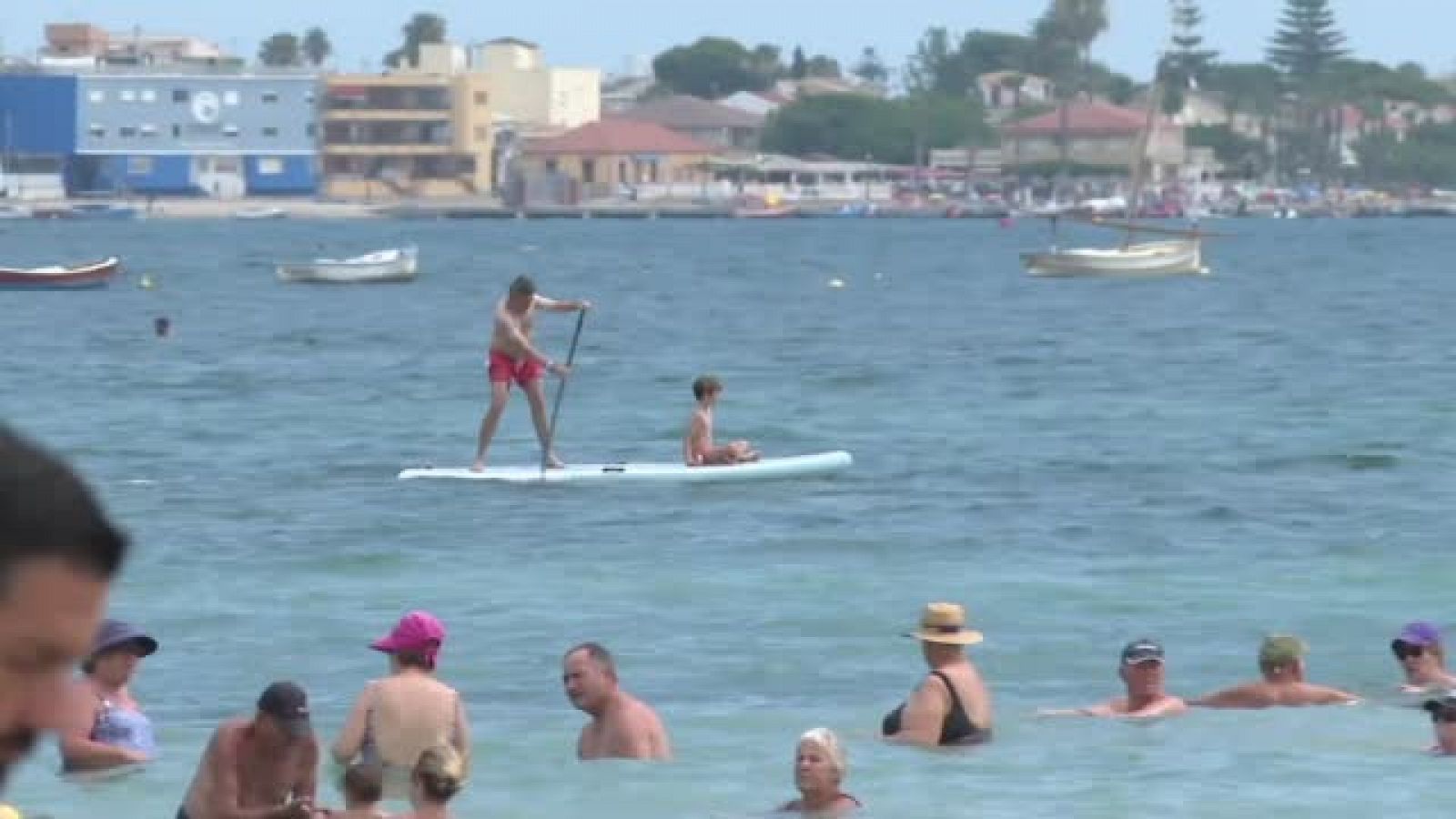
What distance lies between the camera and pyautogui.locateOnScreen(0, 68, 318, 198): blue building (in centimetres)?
18300

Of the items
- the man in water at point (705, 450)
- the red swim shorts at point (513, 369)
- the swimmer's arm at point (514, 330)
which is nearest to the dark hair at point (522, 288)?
the swimmer's arm at point (514, 330)

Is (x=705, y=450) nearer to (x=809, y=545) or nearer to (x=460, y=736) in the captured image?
(x=809, y=545)

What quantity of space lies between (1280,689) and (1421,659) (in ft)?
2.15

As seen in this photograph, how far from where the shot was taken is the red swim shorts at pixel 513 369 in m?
24.9

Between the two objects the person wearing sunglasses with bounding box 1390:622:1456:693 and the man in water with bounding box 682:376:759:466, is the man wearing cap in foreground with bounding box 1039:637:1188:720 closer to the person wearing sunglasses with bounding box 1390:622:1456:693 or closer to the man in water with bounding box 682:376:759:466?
the person wearing sunglasses with bounding box 1390:622:1456:693

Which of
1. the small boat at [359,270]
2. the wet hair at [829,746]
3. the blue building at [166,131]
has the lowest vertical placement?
the blue building at [166,131]

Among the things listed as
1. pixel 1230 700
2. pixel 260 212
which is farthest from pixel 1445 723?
pixel 260 212

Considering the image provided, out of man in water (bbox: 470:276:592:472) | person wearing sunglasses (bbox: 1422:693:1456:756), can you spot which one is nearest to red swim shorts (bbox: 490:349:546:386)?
man in water (bbox: 470:276:592:472)

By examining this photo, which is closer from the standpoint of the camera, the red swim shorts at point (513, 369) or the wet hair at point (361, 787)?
the wet hair at point (361, 787)

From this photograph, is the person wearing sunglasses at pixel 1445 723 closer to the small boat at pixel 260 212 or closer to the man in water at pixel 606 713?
the man in water at pixel 606 713

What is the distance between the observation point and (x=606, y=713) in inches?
499

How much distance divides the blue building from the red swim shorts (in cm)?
15993

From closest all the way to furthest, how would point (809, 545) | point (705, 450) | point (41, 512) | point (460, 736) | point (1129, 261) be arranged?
1. point (41, 512)
2. point (460, 736)
3. point (809, 545)
4. point (705, 450)
5. point (1129, 261)

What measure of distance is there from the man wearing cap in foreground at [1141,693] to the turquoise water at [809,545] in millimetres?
118
